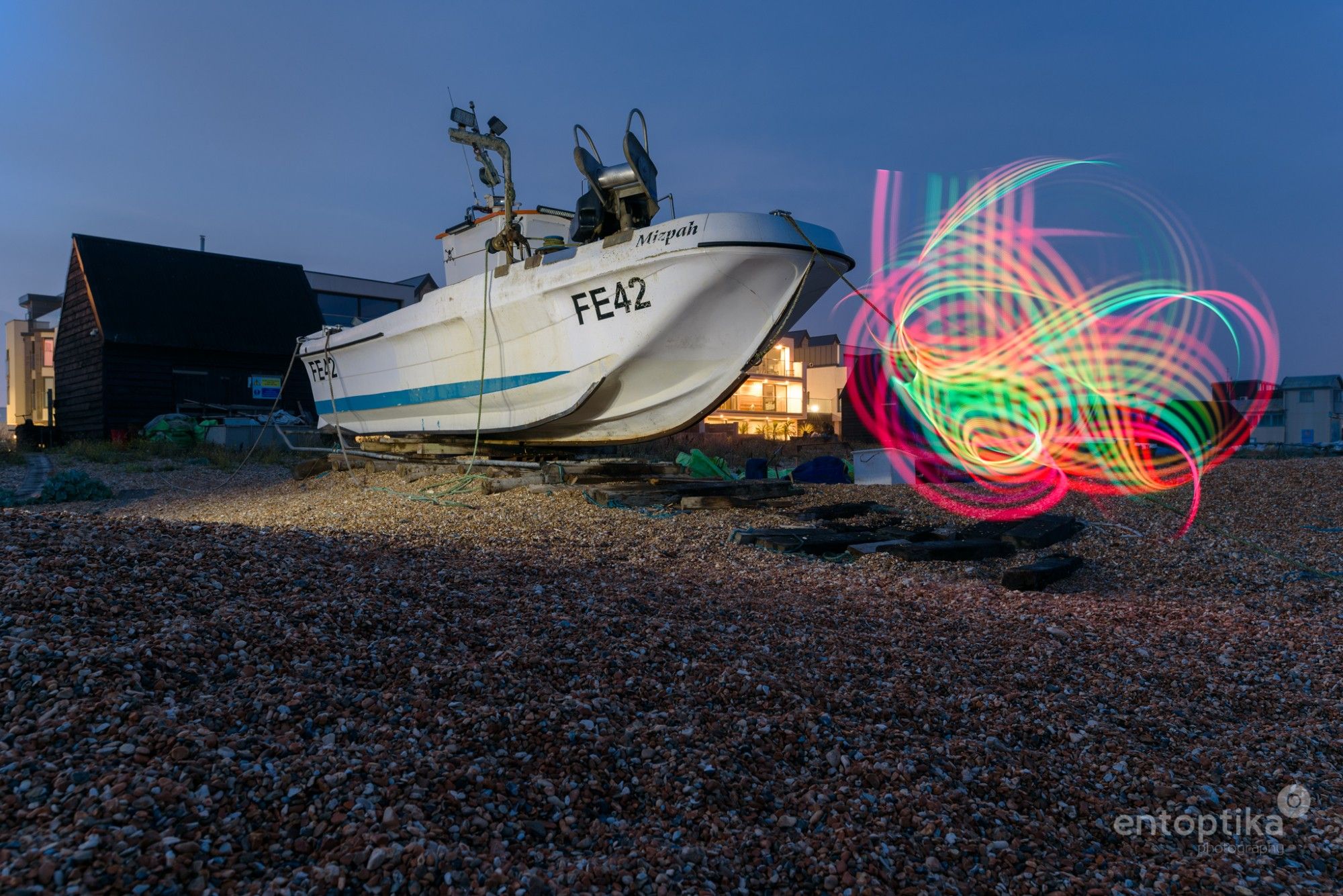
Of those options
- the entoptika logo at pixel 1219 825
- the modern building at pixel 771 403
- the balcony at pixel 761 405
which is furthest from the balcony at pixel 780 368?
the entoptika logo at pixel 1219 825

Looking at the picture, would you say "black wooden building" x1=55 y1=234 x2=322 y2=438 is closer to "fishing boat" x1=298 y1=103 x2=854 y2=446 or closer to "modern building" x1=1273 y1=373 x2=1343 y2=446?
"fishing boat" x1=298 y1=103 x2=854 y2=446

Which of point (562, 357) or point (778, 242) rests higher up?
point (778, 242)

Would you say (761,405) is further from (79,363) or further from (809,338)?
(79,363)

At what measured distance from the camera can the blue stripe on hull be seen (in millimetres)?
10453

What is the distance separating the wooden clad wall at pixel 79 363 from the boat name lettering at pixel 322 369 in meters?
9.57

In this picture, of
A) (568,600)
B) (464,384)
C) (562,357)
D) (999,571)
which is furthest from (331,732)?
(464,384)

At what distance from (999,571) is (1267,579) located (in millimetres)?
1852

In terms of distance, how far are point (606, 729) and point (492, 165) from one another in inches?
462

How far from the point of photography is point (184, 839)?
1.80m

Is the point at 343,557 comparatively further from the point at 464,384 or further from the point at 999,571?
the point at 464,384

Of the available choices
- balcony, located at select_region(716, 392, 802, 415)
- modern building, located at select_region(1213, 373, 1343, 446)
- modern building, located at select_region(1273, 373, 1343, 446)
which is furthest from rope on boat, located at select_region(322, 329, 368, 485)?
modern building, located at select_region(1273, 373, 1343, 446)

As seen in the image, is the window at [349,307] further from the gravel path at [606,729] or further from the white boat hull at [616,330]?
the gravel path at [606,729]

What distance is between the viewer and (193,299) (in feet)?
76.0

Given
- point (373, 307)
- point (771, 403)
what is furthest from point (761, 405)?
point (373, 307)
